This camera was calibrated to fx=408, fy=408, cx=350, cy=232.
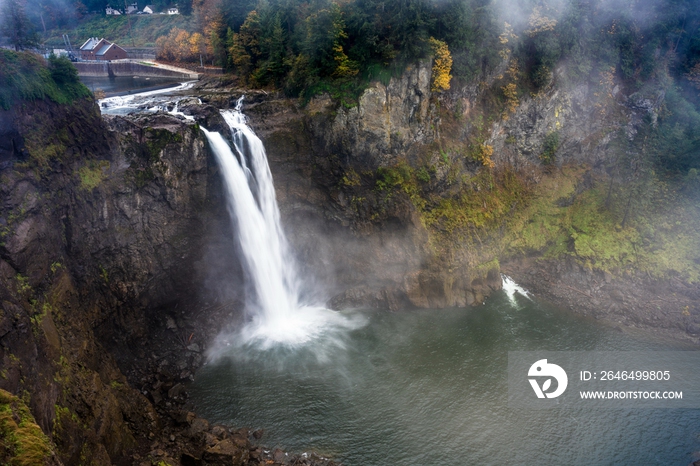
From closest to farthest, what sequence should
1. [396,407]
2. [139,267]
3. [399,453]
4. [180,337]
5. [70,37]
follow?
[399,453]
[396,407]
[139,267]
[180,337]
[70,37]

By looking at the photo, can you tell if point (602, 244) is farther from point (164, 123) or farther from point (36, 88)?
point (36, 88)

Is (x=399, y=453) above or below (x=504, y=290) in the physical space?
below

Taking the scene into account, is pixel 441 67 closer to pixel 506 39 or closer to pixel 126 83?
pixel 506 39

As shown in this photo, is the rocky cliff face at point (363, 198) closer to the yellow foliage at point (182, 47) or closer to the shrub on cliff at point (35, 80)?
the shrub on cliff at point (35, 80)

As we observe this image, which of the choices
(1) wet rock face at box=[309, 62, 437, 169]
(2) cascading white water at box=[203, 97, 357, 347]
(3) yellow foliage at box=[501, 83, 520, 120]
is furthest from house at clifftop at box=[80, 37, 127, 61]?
(3) yellow foliage at box=[501, 83, 520, 120]

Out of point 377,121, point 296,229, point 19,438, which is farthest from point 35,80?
point 377,121

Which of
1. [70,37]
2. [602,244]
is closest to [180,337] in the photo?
[602,244]

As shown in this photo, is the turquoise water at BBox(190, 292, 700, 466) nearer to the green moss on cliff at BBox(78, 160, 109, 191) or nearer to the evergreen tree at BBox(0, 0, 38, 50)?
the green moss on cliff at BBox(78, 160, 109, 191)

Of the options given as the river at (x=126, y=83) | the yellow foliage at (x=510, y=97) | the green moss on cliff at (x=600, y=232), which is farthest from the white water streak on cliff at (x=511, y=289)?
the river at (x=126, y=83)
